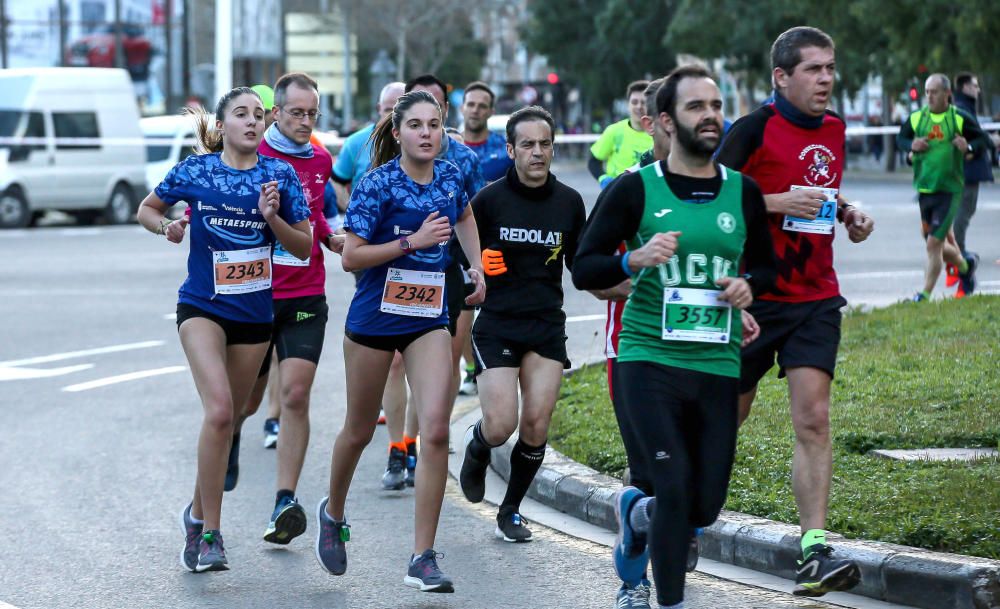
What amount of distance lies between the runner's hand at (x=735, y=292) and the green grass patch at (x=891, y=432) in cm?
147

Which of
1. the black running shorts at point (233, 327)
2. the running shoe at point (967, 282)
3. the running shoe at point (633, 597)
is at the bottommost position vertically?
the running shoe at point (633, 597)

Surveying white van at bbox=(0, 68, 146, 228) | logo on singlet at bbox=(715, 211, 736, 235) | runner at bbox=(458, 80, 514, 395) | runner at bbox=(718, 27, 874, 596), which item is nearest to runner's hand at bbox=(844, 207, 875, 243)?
runner at bbox=(718, 27, 874, 596)

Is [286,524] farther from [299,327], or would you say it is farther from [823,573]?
[823,573]

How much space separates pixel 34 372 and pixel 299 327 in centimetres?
589

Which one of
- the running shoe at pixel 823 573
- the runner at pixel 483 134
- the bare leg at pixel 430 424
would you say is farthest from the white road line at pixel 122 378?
the running shoe at pixel 823 573

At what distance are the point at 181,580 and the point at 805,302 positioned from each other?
8.69ft

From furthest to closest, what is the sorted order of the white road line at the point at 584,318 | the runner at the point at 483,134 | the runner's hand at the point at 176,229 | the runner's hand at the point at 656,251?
the white road line at the point at 584,318 < the runner at the point at 483,134 < the runner's hand at the point at 176,229 < the runner's hand at the point at 656,251

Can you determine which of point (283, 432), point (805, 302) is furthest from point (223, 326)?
point (805, 302)

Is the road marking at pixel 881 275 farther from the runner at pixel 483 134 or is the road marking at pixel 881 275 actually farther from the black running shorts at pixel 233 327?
the black running shorts at pixel 233 327

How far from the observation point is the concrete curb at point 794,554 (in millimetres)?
5883

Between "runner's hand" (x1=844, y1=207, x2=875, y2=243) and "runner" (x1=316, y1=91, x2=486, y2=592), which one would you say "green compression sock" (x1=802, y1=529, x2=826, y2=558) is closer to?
"runner's hand" (x1=844, y1=207, x2=875, y2=243)

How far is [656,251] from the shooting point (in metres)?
5.29

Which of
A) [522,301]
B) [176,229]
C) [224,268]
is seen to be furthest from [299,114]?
[522,301]

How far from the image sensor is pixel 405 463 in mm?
8727
